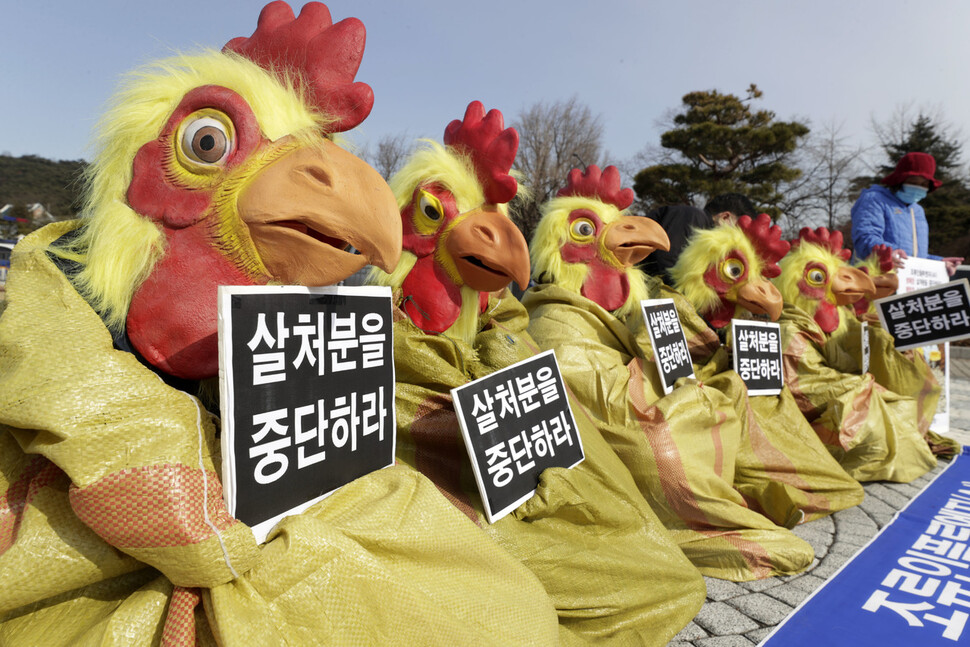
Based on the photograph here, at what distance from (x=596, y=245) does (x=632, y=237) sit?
0.58 ft

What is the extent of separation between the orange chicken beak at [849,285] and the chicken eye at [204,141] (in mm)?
4027

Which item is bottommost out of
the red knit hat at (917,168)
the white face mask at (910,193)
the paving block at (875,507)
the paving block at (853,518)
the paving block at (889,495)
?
the paving block at (889,495)

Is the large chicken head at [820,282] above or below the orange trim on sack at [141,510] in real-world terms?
above

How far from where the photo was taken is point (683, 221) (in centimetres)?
416

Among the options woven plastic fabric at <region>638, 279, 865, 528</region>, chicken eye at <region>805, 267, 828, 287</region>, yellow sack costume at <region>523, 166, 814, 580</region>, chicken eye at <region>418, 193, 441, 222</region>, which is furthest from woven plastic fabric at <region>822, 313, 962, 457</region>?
chicken eye at <region>418, 193, 441, 222</region>

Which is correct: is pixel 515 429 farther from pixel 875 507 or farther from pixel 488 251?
pixel 875 507

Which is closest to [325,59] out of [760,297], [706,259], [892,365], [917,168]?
[706,259]

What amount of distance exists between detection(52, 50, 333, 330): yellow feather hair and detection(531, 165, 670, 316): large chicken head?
166 centimetres

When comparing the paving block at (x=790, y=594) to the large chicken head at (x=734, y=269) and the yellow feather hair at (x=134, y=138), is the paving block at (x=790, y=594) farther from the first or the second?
the yellow feather hair at (x=134, y=138)

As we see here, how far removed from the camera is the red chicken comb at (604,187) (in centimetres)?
287

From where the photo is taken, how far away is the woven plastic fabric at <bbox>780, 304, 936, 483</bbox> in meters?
3.57

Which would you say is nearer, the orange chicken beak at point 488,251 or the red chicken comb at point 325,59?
the red chicken comb at point 325,59

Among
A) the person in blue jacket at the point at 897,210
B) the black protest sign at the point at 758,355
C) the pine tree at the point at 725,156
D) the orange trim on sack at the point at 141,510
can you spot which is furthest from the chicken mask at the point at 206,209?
the pine tree at the point at 725,156

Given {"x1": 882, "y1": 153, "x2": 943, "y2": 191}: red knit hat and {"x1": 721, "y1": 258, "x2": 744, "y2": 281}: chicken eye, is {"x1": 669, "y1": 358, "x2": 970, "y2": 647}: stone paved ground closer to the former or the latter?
{"x1": 721, "y1": 258, "x2": 744, "y2": 281}: chicken eye
